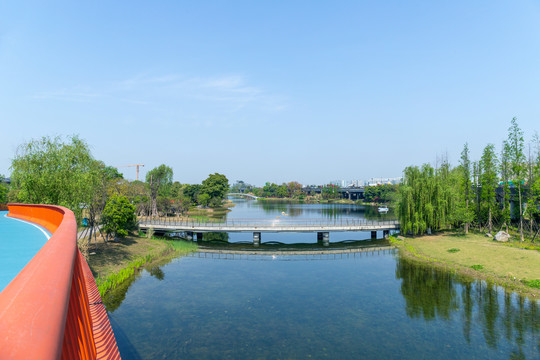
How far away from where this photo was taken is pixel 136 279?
28469mm

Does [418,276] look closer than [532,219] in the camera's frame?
Yes

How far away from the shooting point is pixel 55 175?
2530 cm

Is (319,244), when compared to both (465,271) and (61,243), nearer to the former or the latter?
(465,271)

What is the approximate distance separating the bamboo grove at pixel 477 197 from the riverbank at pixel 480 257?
291 centimetres

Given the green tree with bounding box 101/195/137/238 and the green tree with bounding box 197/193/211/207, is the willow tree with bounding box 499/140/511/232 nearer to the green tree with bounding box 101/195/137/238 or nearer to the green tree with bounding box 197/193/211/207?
the green tree with bounding box 101/195/137/238

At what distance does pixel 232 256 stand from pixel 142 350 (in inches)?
878

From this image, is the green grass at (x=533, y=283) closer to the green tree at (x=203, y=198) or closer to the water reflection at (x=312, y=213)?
the water reflection at (x=312, y=213)

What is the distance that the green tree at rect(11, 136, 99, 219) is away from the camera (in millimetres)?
24688

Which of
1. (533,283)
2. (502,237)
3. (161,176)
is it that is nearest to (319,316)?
(533,283)

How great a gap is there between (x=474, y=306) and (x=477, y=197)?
3196cm

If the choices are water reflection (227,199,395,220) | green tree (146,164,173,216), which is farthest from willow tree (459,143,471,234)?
green tree (146,164,173,216)

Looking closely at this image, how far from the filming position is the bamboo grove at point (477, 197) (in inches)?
1682

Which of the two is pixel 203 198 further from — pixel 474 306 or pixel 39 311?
pixel 39 311

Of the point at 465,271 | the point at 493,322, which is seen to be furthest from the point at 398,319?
the point at 465,271
